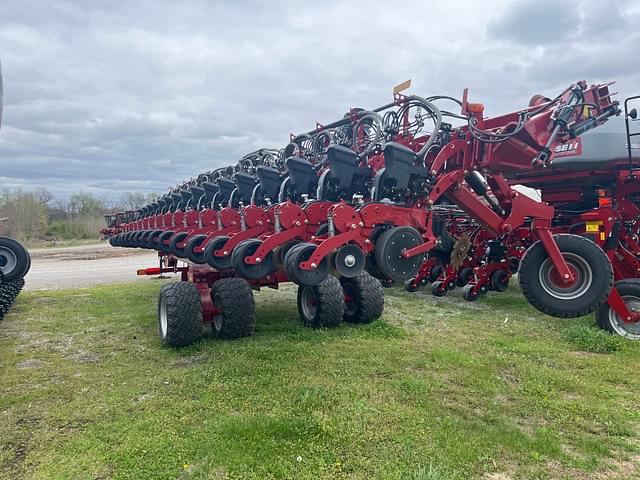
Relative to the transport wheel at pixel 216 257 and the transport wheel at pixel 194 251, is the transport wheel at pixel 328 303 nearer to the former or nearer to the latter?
the transport wheel at pixel 216 257

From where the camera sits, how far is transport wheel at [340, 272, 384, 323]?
7.38 m

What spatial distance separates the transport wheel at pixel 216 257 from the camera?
6.11m

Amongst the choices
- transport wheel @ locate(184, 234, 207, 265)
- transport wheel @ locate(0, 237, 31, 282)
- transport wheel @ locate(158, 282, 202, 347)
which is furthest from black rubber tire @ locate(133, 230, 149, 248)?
transport wheel @ locate(158, 282, 202, 347)

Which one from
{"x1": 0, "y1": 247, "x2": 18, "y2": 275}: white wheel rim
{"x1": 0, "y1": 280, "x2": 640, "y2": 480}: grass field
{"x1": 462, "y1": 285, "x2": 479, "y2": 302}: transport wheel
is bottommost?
{"x1": 0, "y1": 280, "x2": 640, "y2": 480}: grass field

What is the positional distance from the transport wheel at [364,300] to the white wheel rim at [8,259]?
25.0ft

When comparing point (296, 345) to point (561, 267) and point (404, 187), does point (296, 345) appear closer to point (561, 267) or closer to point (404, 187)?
point (404, 187)

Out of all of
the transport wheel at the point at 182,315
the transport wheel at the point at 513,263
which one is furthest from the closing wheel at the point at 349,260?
the transport wheel at the point at 513,263

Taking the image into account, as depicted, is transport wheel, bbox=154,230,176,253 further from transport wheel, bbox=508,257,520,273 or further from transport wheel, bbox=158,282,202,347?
transport wheel, bbox=508,257,520,273

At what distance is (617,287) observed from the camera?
6766 millimetres

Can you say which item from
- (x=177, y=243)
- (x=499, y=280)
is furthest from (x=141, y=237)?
(x=499, y=280)

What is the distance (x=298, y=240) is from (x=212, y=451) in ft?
7.12

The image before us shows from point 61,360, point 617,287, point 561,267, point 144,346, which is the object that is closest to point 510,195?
point 561,267

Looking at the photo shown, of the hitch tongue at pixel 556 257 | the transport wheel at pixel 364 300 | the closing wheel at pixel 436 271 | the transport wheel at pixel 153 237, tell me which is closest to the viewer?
the hitch tongue at pixel 556 257

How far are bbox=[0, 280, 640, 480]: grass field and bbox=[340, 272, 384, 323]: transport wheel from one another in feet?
0.67
